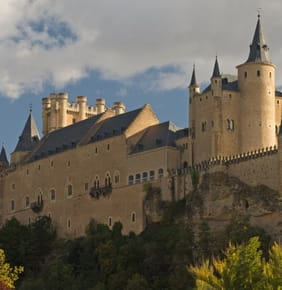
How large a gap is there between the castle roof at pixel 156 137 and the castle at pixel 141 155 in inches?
4.2

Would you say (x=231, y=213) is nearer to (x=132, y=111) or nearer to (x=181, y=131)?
(x=181, y=131)

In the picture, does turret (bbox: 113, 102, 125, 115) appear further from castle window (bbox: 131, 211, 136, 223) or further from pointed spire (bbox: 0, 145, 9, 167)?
castle window (bbox: 131, 211, 136, 223)

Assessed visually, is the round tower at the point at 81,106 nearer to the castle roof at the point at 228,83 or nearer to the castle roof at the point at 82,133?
the castle roof at the point at 82,133

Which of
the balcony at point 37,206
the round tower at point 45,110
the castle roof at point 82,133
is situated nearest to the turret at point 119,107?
the castle roof at point 82,133

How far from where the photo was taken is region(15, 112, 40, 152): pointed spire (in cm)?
10862

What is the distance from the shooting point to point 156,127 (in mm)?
91062

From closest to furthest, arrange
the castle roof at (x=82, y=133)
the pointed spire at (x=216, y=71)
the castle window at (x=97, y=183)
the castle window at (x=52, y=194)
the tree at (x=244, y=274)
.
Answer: the tree at (x=244, y=274) → the pointed spire at (x=216, y=71) → the castle window at (x=97, y=183) → the castle roof at (x=82, y=133) → the castle window at (x=52, y=194)

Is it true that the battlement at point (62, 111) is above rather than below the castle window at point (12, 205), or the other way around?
above

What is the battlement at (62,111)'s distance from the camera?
362 feet

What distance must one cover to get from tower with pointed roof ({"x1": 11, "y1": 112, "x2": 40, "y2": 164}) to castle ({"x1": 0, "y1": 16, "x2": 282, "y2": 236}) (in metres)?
0.21

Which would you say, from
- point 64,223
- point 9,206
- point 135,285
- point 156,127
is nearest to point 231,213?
point 135,285

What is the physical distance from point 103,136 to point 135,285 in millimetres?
21724

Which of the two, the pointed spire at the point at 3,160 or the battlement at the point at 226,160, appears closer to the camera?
the battlement at the point at 226,160

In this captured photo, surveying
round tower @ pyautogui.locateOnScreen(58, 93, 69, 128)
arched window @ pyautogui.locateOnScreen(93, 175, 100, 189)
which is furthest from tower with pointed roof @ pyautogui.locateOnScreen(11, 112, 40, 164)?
arched window @ pyautogui.locateOnScreen(93, 175, 100, 189)
